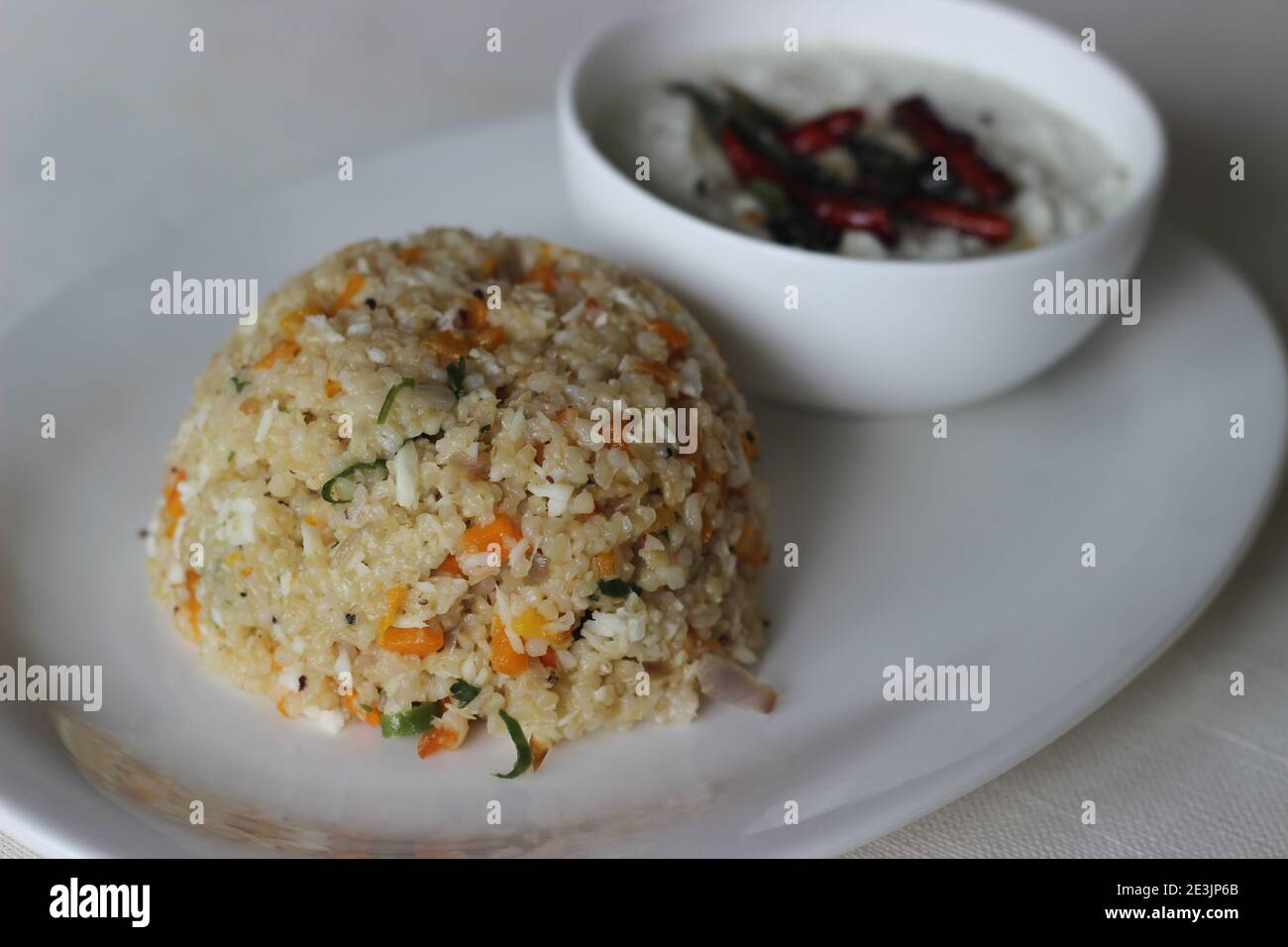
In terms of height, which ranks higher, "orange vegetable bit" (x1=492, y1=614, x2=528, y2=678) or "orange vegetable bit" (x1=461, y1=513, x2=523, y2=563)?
"orange vegetable bit" (x1=461, y1=513, x2=523, y2=563)

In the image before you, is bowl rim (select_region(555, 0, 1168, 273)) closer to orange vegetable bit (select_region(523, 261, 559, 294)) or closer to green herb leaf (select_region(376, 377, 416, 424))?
orange vegetable bit (select_region(523, 261, 559, 294))

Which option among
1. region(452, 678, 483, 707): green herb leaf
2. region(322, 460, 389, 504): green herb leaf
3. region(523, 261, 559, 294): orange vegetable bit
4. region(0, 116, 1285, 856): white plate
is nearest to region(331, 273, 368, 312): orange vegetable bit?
region(523, 261, 559, 294): orange vegetable bit

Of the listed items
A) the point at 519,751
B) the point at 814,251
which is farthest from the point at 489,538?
the point at 814,251

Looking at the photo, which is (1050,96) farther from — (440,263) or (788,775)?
(788,775)

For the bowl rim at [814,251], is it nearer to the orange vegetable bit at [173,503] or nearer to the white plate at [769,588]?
the white plate at [769,588]

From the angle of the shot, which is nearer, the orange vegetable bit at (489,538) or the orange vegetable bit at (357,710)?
the orange vegetable bit at (489,538)

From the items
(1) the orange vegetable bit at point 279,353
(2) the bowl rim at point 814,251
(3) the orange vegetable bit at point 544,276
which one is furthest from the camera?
(2) the bowl rim at point 814,251

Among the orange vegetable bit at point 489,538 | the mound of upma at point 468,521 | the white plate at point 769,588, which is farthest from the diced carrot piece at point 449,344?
the white plate at point 769,588

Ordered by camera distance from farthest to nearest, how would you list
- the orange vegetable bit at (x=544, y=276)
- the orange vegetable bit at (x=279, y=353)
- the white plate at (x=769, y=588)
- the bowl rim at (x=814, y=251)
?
the bowl rim at (x=814, y=251) < the orange vegetable bit at (x=544, y=276) < the orange vegetable bit at (x=279, y=353) < the white plate at (x=769, y=588)

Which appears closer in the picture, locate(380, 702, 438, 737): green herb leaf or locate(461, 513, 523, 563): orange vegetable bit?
locate(461, 513, 523, 563): orange vegetable bit
